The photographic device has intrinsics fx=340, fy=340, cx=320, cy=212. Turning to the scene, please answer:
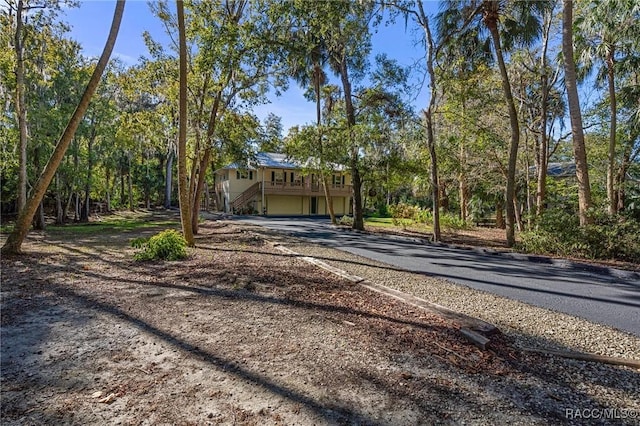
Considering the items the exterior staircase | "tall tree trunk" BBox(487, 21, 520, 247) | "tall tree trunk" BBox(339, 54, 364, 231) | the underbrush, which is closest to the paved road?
"tall tree trunk" BBox(487, 21, 520, 247)

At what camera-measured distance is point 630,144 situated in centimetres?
1563

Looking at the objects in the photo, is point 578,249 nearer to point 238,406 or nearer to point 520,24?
point 520,24

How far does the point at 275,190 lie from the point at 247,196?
268 centimetres

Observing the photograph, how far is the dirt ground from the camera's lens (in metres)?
2.36

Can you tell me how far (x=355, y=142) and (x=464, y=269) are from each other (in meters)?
9.01

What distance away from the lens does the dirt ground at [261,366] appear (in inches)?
92.8

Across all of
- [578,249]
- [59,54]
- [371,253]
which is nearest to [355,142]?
[371,253]

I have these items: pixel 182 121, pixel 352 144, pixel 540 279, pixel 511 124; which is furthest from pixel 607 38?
pixel 182 121

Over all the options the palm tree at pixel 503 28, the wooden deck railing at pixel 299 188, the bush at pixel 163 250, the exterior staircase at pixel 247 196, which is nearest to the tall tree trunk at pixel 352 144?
Result: the palm tree at pixel 503 28

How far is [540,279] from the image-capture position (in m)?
7.21

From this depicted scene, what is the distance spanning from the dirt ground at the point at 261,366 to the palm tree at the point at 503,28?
8853 mm

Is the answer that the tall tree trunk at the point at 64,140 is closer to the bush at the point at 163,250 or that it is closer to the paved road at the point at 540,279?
the bush at the point at 163,250

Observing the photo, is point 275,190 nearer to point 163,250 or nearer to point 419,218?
point 419,218

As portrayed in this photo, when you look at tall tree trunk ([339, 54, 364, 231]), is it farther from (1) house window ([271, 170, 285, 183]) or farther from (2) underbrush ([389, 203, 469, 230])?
(1) house window ([271, 170, 285, 183])
